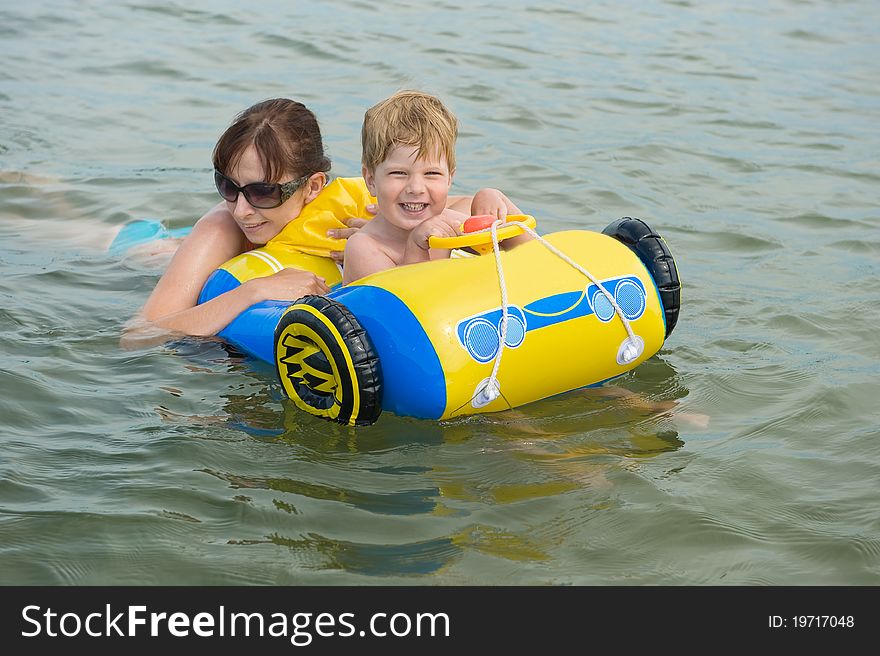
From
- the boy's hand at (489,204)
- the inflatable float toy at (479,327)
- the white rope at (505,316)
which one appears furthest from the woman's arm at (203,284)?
the white rope at (505,316)

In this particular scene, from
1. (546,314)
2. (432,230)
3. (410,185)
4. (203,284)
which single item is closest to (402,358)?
(546,314)

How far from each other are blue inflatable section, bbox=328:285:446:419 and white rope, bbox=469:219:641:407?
6.8 inches

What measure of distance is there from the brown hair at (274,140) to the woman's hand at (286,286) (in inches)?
17.9

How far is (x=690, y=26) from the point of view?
13.5 metres

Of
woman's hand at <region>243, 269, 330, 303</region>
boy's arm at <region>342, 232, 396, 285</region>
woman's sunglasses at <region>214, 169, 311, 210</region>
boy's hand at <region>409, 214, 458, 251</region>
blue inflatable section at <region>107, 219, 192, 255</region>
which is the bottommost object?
woman's hand at <region>243, 269, 330, 303</region>

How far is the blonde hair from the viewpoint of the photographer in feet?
14.8

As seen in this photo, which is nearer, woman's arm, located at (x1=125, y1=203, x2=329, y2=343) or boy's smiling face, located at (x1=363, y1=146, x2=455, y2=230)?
boy's smiling face, located at (x1=363, y1=146, x2=455, y2=230)

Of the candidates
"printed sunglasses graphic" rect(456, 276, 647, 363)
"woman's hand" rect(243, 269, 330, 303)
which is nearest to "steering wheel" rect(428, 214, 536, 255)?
"printed sunglasses graphic" rect(456, 276, 647, 363)

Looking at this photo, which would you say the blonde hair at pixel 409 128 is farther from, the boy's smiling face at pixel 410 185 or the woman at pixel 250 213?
the woman at pixel 250 213

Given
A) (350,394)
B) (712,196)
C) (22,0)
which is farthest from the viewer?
(22,0)

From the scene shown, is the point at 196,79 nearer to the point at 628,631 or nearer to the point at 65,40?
the point at 65,40

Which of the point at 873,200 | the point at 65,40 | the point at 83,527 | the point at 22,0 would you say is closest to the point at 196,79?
the point at 65,40

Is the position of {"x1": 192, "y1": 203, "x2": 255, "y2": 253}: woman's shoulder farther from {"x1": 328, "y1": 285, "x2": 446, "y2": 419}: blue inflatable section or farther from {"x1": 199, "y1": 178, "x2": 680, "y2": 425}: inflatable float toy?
{"x1": 328, "y1": 285, "x2": 446, "y2": 419}: blue inflatable section

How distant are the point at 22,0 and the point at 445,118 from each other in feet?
32.4
